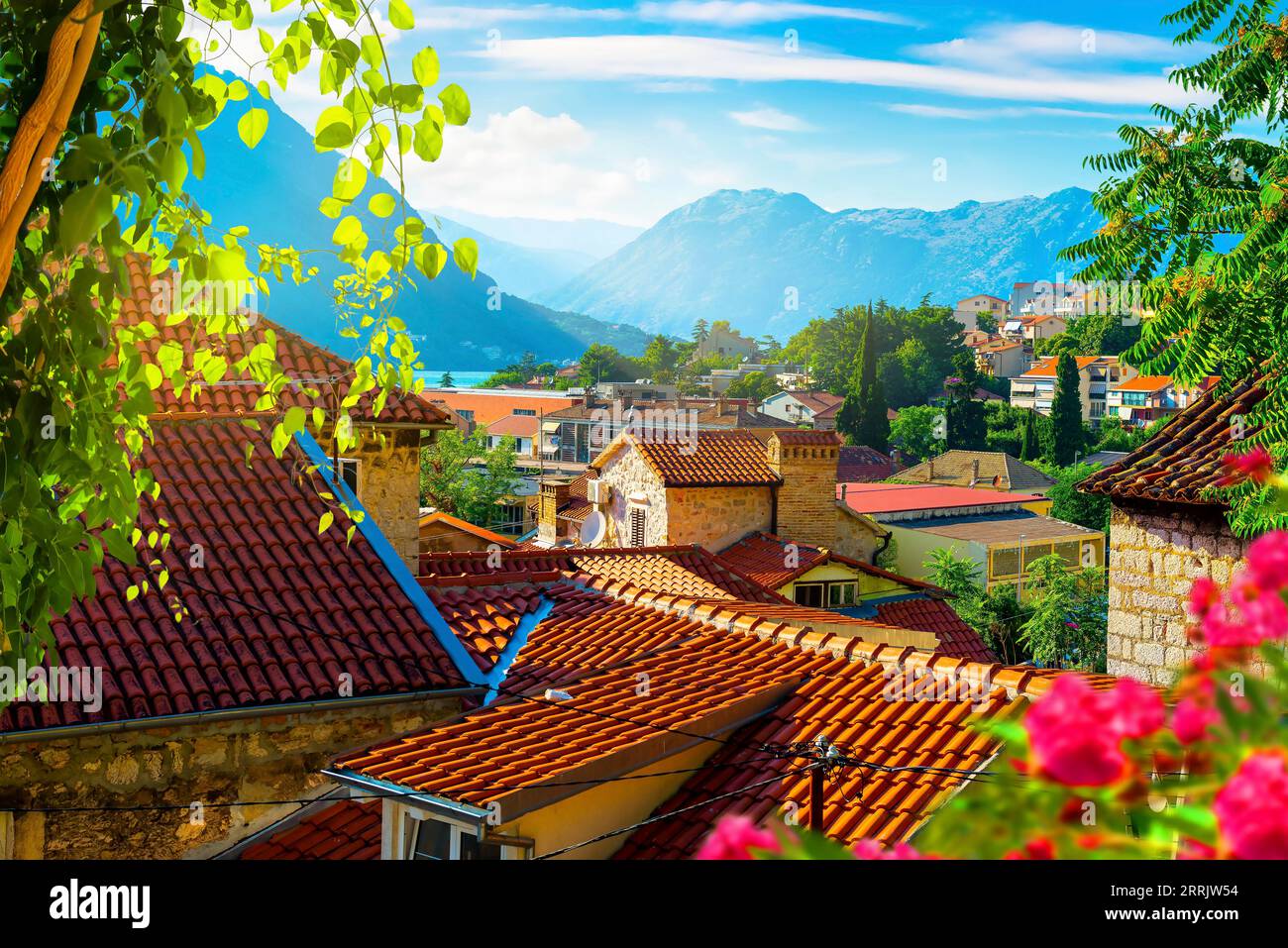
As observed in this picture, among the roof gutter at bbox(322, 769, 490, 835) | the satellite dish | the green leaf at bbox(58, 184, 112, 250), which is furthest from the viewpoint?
the satellite dish

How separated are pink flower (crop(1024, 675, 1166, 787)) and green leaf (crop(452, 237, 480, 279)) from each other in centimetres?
223

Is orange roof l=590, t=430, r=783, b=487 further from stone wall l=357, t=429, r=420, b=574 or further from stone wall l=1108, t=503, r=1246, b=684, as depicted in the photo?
stone wall l=1108, t=503, r=1246, b=684

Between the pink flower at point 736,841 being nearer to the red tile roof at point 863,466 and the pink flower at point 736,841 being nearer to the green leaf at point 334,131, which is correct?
the green leaf at point 334,131

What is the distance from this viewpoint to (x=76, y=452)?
2998mm

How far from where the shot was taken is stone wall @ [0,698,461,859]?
24.9ft

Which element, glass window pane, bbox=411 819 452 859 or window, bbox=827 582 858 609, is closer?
glass window pane, bbox=411 819 452 859

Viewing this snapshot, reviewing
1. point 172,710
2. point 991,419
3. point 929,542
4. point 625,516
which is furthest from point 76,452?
point 991,419

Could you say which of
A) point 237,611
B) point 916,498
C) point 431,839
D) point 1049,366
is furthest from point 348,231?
point 1049,366

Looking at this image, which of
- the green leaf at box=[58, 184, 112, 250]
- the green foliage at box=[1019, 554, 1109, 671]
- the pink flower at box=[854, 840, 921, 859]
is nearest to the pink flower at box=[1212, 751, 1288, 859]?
the pink flower at box=[854, 840, 921, 859]

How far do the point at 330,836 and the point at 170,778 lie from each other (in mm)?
1155

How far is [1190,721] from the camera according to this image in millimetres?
1084

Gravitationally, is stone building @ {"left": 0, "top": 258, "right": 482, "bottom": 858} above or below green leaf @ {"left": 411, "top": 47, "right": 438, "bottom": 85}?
below

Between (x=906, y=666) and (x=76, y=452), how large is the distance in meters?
6.23

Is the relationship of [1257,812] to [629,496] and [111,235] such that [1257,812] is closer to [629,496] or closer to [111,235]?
[111,235]
